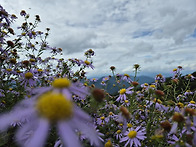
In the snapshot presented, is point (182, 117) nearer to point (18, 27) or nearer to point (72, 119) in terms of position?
point (72, 119)

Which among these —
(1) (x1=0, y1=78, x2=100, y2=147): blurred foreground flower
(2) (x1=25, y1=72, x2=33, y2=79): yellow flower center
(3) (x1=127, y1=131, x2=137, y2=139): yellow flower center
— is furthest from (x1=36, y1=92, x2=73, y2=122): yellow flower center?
(2) (x1=25, y1=72, x2=33, y2=79): yellow flower center

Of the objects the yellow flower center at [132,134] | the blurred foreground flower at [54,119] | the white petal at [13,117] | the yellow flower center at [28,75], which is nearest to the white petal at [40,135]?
the blurred foreground flower at [54,119]

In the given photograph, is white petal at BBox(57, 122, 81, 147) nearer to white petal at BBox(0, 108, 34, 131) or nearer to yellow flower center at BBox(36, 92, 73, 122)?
yellow flower center at BBox(36, 92, 73, 122)

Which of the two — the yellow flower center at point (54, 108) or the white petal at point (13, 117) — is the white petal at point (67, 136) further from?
the white petal at point (13, 117)

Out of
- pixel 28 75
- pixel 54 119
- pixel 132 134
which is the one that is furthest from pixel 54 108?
pixel 28 75

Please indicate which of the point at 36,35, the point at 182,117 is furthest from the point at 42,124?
the point at 36,35

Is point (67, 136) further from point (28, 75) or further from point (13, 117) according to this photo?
point (28, 75)
